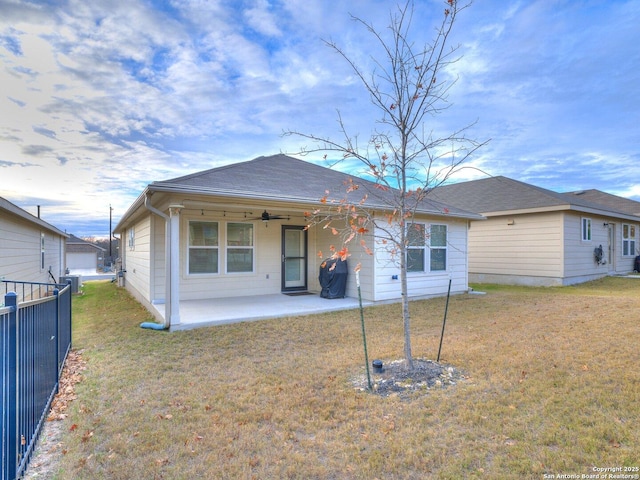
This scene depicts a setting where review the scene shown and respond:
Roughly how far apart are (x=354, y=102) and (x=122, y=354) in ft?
19.7

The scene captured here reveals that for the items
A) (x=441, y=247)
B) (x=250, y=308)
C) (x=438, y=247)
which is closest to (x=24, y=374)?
Result: (x=250, y=308)

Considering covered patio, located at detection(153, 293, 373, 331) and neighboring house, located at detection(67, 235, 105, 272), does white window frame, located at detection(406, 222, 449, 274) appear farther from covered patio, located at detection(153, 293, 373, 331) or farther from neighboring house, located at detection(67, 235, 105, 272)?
neighboring house, located at detection(67, 235, 105, 272)

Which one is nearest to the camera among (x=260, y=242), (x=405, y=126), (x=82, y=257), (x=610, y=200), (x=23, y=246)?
(x=405, y=126)

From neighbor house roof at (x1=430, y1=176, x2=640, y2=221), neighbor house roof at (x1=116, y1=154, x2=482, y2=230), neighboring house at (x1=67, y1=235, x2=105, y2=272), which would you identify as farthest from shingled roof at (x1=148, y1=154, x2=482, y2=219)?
neighboring house at (x1=67, y1=235, x2=105, y2=272)

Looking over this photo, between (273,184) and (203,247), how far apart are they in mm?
2533

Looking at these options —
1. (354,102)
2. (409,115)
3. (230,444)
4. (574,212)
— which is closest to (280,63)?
(354,102)

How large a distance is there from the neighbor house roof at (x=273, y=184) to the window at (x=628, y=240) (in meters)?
11.0

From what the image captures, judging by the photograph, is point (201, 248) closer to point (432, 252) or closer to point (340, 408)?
point (432, 252)

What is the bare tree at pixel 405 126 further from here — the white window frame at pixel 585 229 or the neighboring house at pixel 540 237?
the white window frame at pixel 585 229

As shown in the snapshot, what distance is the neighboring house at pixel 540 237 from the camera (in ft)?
40.4

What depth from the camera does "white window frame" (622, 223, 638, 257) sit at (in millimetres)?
16145

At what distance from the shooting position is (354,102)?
7.23 metres

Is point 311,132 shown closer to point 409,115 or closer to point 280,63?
point 409,115

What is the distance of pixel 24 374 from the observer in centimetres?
261
